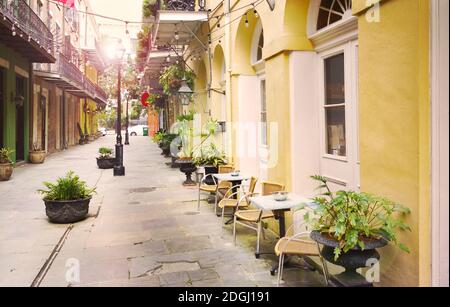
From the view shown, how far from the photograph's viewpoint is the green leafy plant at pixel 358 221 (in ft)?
10.6

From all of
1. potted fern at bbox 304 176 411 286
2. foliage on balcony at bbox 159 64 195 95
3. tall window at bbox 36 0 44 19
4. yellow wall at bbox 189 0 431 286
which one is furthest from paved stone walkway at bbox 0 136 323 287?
tall window at bbox 36 0 44 19

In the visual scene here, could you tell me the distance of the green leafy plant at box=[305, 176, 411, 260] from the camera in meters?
3.23

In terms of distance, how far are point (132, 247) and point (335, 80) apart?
11.9ft

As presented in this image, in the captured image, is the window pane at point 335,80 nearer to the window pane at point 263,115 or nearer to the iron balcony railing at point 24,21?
the window pane at point 263,115

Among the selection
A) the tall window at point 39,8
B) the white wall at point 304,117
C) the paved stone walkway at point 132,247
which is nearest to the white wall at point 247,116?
the paved stone walkway at point 132,247

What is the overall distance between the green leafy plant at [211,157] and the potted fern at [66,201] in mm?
3149

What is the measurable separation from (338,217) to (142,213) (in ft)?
17.0

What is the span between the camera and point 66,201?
6867 mm

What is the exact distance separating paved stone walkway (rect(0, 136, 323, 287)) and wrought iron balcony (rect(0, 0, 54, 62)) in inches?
197

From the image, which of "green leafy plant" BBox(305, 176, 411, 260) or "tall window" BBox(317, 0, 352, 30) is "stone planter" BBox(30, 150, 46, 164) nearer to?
"tall window" BBox(317, 0, 352, 30)

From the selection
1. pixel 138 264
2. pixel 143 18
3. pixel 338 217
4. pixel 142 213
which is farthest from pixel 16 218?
pixel 143 18

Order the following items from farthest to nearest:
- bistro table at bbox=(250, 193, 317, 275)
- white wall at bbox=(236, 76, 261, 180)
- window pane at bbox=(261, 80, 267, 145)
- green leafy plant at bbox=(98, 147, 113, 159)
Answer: green leafy plant at bbox=(98, 147, 113, 159) < white wall at bbox=(236, 76, 261, 180) < window pane at bbox=(261, 80, 267, 145) < bistro table at bbox=(250, 193, 317, 275)
